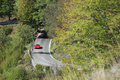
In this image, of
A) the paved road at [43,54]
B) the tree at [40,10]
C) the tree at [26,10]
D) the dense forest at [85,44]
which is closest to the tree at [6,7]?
the tree at [26,10]

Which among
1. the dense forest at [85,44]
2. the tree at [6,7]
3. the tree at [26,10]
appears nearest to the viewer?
the dense forest at [85,44]

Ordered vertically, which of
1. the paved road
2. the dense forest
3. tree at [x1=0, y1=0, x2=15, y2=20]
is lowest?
the paved road

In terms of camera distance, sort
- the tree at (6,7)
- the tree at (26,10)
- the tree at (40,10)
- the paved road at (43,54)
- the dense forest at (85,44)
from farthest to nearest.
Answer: the tree at (6,7), the tree at (26,10), the tree at (40,10), the paved road at (43,54), the dense forest at (85,44)

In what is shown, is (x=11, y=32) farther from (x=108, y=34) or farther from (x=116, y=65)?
(x=116, y=65)

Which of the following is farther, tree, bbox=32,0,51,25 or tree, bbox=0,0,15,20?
tree, bbox=0,0,15,20

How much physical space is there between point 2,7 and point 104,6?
52.9 metres

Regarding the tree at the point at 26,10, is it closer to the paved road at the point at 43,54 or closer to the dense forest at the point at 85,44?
the paved road at the point at 43,54

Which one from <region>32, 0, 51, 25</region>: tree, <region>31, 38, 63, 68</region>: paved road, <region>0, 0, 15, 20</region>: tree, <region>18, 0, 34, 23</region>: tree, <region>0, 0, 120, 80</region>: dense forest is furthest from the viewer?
<region>0, 0, 15, 20</region>: tree

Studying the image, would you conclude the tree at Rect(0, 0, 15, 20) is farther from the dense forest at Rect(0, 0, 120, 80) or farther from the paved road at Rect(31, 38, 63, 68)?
the dense forest at Rect(0, 0, 120, 80)

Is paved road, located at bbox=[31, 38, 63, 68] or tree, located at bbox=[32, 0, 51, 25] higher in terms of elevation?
tree, located at bbox=[32, 0, 51, 25]

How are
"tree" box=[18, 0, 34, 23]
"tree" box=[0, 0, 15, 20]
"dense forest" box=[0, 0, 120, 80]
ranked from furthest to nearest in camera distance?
"tree" box=[0, 0, 15, 20], "tree" box=[18, 0, 34, 23], "dense forest" box=[0, 0, 120, 80]

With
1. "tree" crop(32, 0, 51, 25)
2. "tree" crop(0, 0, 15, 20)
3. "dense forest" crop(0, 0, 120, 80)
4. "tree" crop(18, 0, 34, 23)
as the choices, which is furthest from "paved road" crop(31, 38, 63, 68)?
"tree" crop(0, 0, 15, 20)

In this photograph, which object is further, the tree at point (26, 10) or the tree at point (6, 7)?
the tree at point (6, 7)

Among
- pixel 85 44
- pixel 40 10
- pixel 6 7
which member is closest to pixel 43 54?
pixel 40 10
